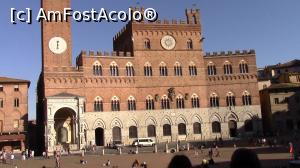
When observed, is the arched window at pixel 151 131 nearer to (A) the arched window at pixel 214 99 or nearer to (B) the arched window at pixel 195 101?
(B) the arched window at pixel 195 101

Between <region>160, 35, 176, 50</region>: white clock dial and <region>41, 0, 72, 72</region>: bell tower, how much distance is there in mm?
13025

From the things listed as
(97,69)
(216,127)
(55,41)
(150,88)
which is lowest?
(216,127)

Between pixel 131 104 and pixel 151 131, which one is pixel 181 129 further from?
pixel 131 104

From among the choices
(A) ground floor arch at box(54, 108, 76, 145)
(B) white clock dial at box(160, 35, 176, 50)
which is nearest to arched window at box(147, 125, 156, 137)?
Result: (A) ground floor arch at box(54, 108, 76, 145)

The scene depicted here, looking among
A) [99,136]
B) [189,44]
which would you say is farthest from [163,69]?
[99,136]

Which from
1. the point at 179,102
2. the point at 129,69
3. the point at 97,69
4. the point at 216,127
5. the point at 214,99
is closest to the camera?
the point at 97,69

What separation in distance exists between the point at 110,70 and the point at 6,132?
50.3 feet

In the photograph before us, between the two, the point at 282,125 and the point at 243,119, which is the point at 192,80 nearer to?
the point at 243,119

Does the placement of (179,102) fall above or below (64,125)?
above

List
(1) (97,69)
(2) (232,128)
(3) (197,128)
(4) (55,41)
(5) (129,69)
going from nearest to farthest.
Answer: (4) (55,41) → (1) (97,69) → (5) (129,69) → (3) (197,128) → (2) (232,128)

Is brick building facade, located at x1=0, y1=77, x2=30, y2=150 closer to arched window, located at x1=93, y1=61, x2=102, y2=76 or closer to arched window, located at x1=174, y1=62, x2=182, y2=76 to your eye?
arched window, located at x1=93, y1=61, x2=102, y2=76

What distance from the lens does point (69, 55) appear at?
49.4 m

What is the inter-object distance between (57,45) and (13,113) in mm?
10611

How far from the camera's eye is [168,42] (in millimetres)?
54406
